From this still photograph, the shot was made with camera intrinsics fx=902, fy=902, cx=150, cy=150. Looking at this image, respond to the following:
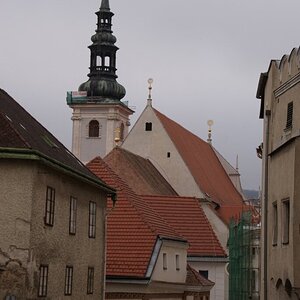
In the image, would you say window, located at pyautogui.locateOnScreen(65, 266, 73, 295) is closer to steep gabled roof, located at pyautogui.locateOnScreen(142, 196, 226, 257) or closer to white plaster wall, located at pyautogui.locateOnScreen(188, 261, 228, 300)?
steep gabled roof, located at pyautogui.locateOnScreen(142, 196, 226, 257)

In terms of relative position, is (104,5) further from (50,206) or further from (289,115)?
(289,115)

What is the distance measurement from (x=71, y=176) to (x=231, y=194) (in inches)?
1778

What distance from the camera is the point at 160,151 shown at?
198 feet

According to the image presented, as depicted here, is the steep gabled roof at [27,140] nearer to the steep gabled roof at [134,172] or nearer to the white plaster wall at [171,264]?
the white plaster wall at [171,264]

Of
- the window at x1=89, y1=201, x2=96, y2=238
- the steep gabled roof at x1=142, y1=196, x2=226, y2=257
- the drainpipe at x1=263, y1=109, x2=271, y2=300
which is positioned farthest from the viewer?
the steep gabled roof at x1=142, y1=196, x2=226, y2=257

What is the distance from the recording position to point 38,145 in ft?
76.0

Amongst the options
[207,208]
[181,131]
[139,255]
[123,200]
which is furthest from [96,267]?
[181,131]

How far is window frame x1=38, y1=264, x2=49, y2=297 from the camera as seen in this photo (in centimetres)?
2205

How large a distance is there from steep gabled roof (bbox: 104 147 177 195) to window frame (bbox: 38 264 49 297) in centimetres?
2932

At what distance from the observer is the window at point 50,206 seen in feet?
73.2

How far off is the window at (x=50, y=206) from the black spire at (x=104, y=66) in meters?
64.7

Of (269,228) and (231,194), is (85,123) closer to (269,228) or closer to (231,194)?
(231,194)

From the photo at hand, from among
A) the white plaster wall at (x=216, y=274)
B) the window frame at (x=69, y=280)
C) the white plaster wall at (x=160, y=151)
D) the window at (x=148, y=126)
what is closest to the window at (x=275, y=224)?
the window frame at (x=69, y=280)

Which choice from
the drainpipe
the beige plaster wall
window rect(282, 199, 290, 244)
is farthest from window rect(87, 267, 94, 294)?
window rect(282, 199, 290, 244)
